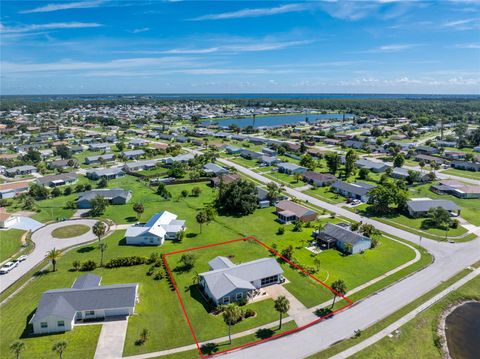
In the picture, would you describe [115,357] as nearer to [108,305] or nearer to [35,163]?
[108,305]

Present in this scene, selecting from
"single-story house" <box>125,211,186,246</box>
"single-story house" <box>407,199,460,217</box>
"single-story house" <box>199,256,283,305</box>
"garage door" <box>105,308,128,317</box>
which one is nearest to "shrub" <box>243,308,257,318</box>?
"single-story house" <box>199,256,283,305</box>

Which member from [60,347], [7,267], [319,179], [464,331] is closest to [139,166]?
[319,179]

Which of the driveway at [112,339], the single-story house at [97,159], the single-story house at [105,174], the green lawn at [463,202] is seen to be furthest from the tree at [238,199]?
the single-story house at [97,159]

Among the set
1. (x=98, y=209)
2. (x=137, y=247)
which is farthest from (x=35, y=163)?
(x=137, y=247)

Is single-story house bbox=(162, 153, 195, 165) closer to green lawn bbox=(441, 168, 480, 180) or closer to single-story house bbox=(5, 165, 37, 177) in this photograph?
single-story house bbox=(5, 165, 37, 177)

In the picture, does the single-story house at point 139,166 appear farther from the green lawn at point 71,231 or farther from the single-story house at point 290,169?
the green lawn at point 71,231

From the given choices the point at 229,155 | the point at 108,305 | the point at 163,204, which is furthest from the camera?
the point at 229,155
